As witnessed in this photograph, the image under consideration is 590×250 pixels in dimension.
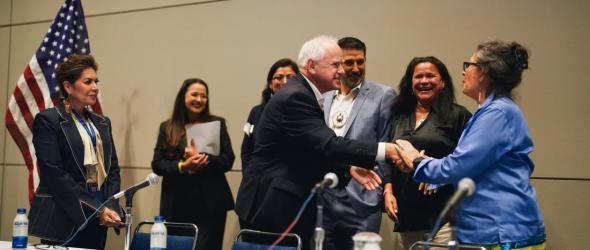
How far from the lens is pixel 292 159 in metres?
3.02

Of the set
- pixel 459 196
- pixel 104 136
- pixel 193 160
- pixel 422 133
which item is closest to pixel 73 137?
pixel 104 136

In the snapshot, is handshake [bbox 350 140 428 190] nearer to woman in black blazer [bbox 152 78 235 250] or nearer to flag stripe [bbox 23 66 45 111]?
woman in black blazer [bbox 152 78 235 250]

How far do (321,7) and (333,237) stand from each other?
6.69ft

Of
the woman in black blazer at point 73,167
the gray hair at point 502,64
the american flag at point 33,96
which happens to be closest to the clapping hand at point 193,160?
the woman in black blazer at point 73,167

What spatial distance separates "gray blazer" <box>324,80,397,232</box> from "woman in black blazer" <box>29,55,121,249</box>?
4.25 ft

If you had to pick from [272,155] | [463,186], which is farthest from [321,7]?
[463,186]

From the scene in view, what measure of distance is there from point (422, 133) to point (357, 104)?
48 cm

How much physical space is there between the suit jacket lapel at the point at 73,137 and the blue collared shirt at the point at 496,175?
6.73 ft

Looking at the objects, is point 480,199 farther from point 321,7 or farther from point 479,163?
point 321,7

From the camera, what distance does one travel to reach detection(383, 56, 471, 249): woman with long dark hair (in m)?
3.59

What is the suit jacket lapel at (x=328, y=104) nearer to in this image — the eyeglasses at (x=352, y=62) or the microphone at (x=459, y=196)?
the eyeglasses at (x=352, y=62)

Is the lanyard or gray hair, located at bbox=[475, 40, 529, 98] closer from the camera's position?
gray hair, located at bbox=[475, 40, 529, 98]

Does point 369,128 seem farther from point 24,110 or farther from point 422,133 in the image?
point 24,110

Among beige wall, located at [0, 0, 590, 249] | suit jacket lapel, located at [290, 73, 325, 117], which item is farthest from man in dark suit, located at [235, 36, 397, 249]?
beige wall, located at [0, 0, 590, 249]
